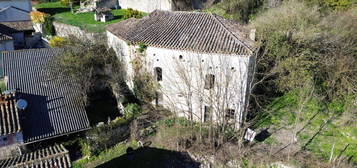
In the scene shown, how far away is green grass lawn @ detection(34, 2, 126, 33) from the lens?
38487 millimetres

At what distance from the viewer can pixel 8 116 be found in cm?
1775

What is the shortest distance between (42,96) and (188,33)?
12.7 meters

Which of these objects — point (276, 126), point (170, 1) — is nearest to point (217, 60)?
point (276, 126)

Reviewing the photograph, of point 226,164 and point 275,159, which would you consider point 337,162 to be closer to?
point 275,159

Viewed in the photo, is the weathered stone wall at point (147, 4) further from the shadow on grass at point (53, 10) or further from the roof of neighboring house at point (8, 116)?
the roof of neighboring house at point (8, 116)

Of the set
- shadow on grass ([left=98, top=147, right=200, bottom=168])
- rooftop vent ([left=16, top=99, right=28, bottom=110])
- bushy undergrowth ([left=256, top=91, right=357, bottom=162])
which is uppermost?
rooftop vent ([left=16, top=99, right=28, bottom=110])

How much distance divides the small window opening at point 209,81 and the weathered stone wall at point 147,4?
22.1 meters

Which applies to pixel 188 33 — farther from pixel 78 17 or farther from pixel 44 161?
pixel 78 17

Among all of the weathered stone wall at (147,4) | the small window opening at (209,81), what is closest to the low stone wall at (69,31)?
the weathered stone wall at (147,4)

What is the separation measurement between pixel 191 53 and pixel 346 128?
12.7 meters

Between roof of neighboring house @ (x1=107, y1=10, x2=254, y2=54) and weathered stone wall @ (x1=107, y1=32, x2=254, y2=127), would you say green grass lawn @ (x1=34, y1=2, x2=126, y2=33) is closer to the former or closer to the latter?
roof of neighboring house @ (x1=107, y1=10, x2=254, y2=54)

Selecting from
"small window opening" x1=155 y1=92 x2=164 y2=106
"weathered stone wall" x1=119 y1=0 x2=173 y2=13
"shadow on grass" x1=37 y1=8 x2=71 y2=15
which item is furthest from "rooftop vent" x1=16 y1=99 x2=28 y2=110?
"shadow on grass" x1=37 y1=8 x2=71 y2=15

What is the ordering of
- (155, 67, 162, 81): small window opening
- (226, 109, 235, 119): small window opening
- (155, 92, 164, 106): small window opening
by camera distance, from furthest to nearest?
(155, 92, 164, 106): small window opening < (155, 67, 162, 81): small window opening < (226, 109, 235, 119): small window opening

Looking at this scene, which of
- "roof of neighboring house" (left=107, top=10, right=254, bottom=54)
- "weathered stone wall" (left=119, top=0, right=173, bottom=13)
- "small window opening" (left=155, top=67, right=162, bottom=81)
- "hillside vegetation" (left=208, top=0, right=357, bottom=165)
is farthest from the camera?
"weathered stone wall" (left=119, top=0, right=173, bottom=13)
